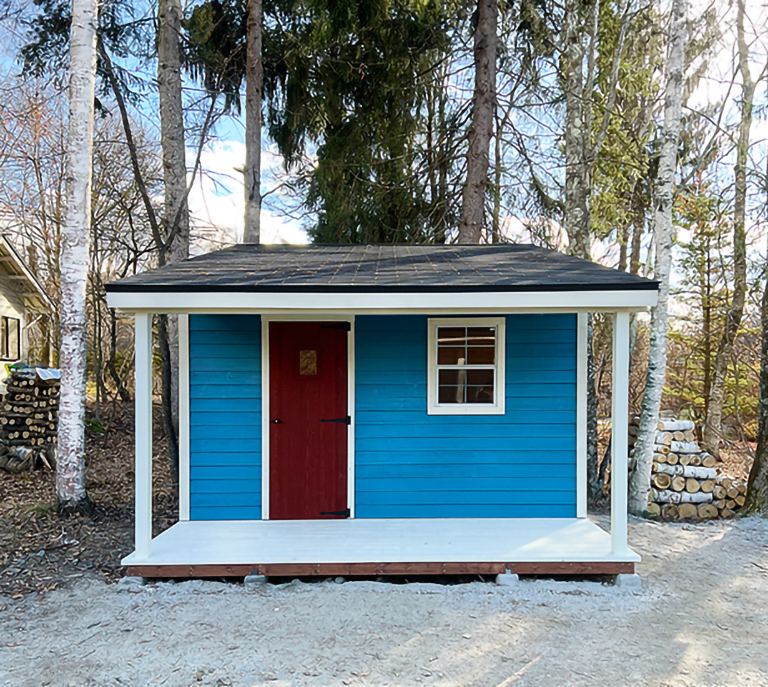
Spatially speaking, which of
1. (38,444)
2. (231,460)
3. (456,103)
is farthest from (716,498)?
(38,444)

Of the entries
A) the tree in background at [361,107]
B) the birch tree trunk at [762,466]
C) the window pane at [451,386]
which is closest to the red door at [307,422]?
the window pane at [451,386]

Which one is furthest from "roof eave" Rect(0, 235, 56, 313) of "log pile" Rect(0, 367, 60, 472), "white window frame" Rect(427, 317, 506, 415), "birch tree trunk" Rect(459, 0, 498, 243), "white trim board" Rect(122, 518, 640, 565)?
"white window frame" Rect(427, 317, 506, 415)

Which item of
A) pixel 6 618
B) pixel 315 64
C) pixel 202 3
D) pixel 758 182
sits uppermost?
pixel 202 3

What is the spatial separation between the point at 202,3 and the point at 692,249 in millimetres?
9786

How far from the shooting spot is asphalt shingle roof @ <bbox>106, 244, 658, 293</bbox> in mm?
4199

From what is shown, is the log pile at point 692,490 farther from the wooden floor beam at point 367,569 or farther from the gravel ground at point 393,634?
the wooden floor beam at point 367,569

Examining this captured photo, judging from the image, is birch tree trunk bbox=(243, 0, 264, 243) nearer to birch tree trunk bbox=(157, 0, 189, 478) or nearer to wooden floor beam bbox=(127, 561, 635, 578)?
birch tree trunk bbox=(157, 0, 189, 478)

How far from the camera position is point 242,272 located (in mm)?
4738

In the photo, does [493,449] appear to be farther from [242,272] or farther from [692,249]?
[692,249]

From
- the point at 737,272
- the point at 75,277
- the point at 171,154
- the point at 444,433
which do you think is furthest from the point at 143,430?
the point at 737,272

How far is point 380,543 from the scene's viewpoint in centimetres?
463

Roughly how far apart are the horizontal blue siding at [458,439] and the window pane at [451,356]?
0.15 metres

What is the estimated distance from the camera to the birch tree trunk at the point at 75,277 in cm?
570

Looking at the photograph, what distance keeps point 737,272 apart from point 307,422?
945cm
